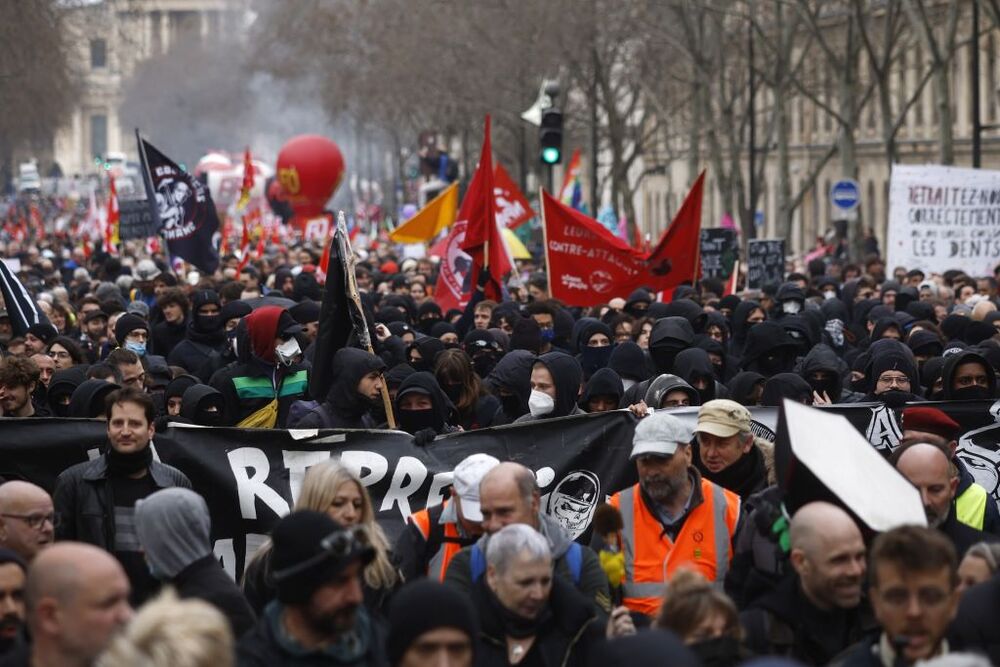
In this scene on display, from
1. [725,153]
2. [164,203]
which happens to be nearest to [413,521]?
[164,203]

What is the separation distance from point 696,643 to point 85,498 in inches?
114

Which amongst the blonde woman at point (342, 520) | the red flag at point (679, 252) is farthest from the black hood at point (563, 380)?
the red flag at point (679, 252)

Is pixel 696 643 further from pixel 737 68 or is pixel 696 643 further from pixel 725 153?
pixel 725 153

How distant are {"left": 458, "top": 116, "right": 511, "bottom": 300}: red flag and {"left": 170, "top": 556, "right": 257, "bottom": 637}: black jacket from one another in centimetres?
970

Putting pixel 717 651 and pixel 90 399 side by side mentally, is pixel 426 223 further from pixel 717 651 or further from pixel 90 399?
pixel 717 651

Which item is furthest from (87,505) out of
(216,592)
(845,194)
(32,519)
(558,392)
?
(845,194)

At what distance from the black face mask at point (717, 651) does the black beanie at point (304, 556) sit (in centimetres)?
89

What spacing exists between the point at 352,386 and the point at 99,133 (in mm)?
150058

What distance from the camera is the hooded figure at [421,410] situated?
9.27 metres

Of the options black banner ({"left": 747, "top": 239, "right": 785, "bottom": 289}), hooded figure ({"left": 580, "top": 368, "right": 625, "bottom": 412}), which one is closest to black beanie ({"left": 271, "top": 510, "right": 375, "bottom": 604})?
hooded figure ({"left": 580, "top": 368, "right": 625, "bottom": 412})

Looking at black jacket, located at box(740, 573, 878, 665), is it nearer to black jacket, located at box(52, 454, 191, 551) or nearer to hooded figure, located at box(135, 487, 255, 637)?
hooded figure, located at box(135, 487, 255, 637)

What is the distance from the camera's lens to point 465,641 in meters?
5.14

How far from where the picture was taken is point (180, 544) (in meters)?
6.11

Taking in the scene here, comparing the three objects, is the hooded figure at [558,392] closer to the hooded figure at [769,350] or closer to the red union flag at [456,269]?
the hooded figure at [769,350]
